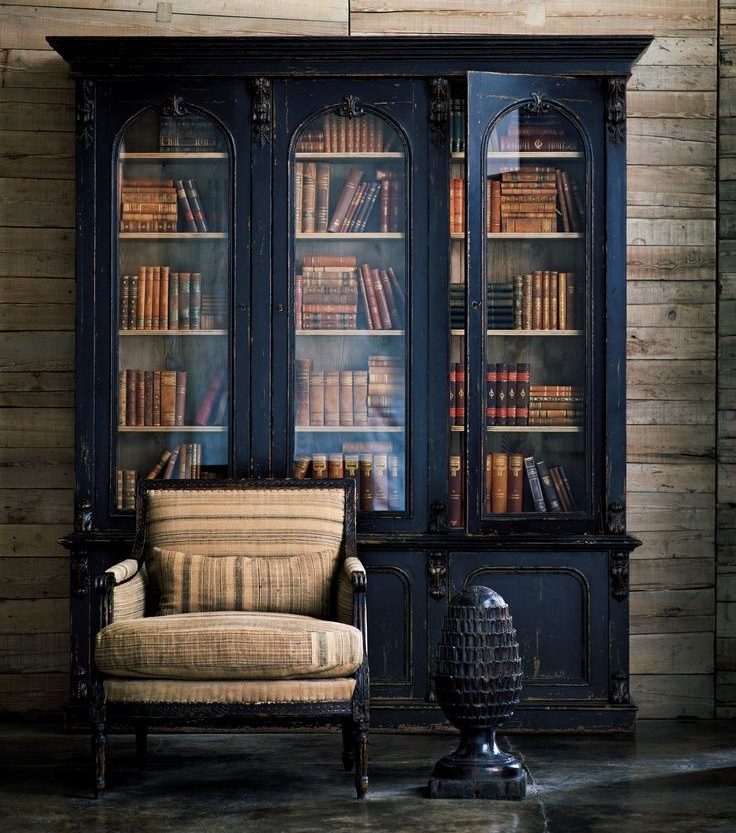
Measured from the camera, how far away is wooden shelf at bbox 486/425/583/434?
4426mm

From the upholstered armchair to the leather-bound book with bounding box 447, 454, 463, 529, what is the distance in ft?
1.44

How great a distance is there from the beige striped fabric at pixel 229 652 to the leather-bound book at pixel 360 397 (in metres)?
1.15

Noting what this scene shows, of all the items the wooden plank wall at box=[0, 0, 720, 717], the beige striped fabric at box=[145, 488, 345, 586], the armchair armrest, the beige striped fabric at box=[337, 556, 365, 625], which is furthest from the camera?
the wooden plank wall at box=[0, 0, 720, 717]

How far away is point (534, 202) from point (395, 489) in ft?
3.91

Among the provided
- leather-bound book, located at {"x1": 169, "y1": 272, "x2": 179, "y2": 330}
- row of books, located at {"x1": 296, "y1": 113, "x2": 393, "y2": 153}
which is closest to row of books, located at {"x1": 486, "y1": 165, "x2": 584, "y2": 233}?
row of books, located at {"x1": 296, "y1": 113, "x2": 393, "y2": 153}

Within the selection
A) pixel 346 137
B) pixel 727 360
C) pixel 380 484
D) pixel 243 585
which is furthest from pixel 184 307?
pixel 727 360

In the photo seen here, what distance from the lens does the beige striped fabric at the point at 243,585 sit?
395 cm

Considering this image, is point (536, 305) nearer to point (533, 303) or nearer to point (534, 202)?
point (533, 303)

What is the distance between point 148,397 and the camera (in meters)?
4.46

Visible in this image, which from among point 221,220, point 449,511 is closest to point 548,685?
point 449,511

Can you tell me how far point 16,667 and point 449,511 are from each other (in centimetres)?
187

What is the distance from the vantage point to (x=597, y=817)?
331 centimetres

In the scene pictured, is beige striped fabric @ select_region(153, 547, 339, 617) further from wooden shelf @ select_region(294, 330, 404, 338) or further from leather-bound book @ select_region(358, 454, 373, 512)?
wooden shelf @ select_region(294, 330, 404, 338)

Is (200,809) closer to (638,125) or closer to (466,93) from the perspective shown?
(466,93)
